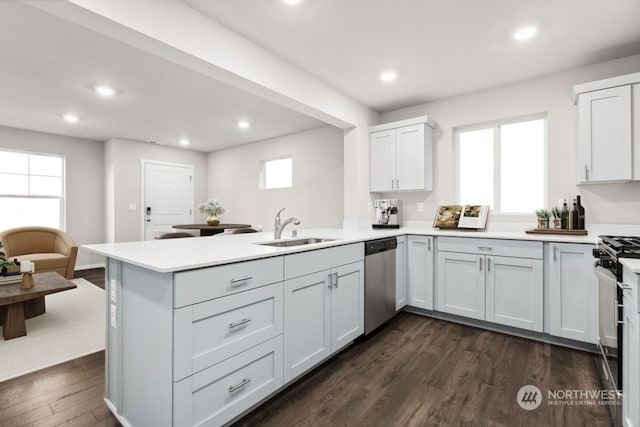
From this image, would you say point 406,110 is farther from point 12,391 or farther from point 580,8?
point 12,391

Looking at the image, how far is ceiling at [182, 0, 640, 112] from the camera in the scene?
2121 mm

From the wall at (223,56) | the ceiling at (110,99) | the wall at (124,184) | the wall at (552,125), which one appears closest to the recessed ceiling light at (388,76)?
the wall at (223,56)

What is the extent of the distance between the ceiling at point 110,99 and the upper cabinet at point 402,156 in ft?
4.44

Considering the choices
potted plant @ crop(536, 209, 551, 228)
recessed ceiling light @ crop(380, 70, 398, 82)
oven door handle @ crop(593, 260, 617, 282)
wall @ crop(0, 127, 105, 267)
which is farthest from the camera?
wall @ crop(0, 127, 105, 267)

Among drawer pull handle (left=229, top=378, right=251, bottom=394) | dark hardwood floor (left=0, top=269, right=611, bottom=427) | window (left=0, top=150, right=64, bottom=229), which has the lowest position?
dark hardwood floor (left=0, top=269, right=611, bottom=427)

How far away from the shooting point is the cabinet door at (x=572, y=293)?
7.79 ft

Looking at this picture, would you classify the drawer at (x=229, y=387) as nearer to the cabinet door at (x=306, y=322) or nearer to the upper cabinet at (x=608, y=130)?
the cabinet door at (x=306, y=322)

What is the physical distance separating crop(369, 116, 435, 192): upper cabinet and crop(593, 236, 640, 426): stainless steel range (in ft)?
6.52

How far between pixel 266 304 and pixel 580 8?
2.83 meters

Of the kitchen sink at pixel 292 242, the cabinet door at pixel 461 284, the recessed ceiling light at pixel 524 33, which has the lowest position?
the cabinet door at pixel 461 284

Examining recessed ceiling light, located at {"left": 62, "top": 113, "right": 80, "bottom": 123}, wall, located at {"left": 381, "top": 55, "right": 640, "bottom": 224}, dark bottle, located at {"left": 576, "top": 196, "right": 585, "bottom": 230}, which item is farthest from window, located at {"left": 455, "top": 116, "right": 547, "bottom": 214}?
recessed ceiling light, located at {"left": 62, "top": 113, "right": 80, "bottom": 123}

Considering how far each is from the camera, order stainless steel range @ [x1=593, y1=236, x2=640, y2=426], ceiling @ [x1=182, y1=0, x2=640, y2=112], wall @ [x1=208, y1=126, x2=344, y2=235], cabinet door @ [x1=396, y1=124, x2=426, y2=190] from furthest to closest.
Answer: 1. wall @ [x1=208, y1=126, x2=344, y2=235]
2. cabinet door @ [x1=396, y1=124, x2=426, y2=190]
3. ceiling @ [x1=182, y1=0, x2=640, y2=112]
4. stainless steel range @ [x1=593, y1=236, x2=640, y2=426]

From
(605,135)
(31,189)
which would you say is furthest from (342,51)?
(31,189)

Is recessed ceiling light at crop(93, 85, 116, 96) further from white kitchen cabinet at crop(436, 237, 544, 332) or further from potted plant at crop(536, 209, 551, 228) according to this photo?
potted plant at crop(536, 209, 551, 228)
